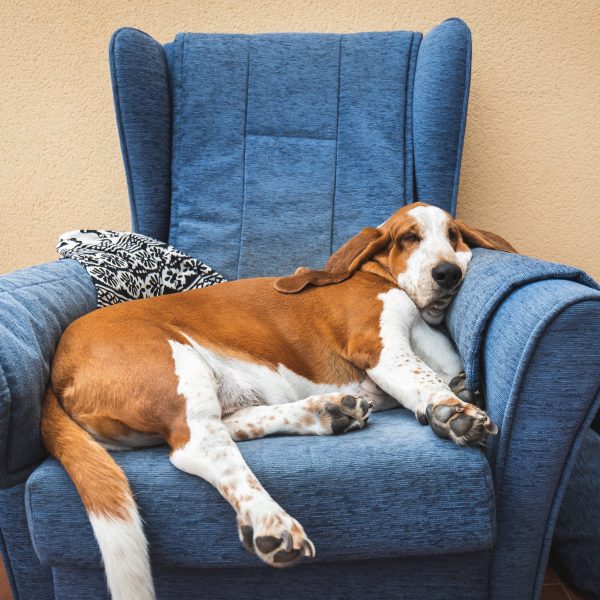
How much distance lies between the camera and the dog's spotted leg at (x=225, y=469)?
1.08 m

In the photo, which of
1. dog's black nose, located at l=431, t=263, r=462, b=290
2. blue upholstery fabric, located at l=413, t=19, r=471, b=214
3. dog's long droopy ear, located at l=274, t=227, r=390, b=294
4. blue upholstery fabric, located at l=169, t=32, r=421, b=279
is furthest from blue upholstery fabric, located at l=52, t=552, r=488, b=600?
blue upholstery fabric, located at l=413, t=19, r=471, b=214

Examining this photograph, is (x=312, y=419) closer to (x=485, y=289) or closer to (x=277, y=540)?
(x=277, y=540)

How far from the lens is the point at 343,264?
6.02 feet

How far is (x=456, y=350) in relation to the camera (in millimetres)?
1699

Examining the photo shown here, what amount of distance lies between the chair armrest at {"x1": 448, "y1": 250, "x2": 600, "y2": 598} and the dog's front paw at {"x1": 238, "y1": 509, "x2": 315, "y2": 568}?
48cm

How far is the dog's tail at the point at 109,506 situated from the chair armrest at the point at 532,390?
77cm

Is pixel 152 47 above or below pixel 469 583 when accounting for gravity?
above

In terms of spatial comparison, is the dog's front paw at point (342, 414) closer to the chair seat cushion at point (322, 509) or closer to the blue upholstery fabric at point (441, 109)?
the chair seat cushion at point (322, 509)

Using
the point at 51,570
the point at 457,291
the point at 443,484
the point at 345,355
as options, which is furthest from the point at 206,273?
the point at 443,484

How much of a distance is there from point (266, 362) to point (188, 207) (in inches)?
36.6

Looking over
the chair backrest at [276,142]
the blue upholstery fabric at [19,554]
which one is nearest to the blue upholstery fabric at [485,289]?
the chair backrest at [276,142]

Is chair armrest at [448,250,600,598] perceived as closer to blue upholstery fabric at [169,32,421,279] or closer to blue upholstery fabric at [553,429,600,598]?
blue upholstery fabric at [553,429,600,598]

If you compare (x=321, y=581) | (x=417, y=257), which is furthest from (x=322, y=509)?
(x=417, y=257)

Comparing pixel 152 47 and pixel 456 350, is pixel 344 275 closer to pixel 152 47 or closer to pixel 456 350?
pixel 456 350
